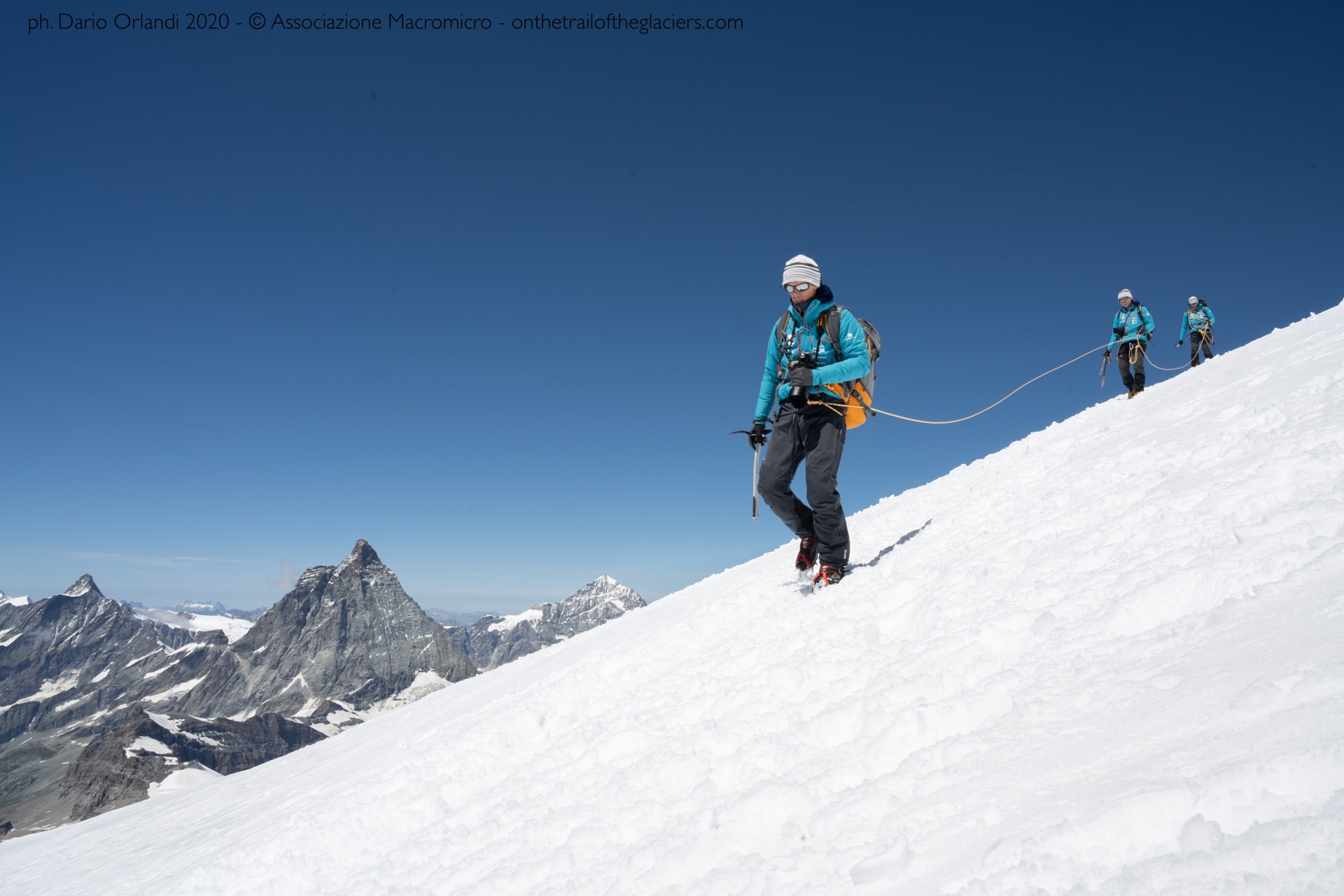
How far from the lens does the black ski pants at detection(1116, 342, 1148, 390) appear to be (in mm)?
16109

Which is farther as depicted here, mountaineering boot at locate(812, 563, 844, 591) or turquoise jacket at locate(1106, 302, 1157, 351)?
turquoise jacket at locate(1106, 302, 1157, 351)

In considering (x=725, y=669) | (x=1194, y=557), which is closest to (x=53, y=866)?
(x=725, y=669)

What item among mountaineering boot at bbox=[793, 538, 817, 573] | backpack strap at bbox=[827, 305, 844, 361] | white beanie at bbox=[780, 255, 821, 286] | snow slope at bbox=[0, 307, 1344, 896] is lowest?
snow slope at bbox=[0, 307, 1344, 896]

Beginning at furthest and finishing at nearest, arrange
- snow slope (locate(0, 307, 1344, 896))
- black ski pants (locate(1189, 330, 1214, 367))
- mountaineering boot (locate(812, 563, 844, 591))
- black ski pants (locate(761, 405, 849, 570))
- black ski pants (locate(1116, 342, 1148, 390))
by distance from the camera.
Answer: black ski pants (locate(1189, 330, 1214, 367)), black ski pants (locate(1116, 342, 1148, 390)), mountaineering boot (locate(812, 563, 844, 591)), black ski pants (locate(761, 405, 849, 570)), snow slope (locate(0, 307, 1344, 896))

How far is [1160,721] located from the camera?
261 centimetres

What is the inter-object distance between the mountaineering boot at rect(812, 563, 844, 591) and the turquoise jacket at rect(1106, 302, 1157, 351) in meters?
13.8

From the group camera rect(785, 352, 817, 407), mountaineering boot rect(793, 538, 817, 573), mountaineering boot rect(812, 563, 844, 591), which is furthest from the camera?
mountaineering boot rect(793, 538, 817, 573)

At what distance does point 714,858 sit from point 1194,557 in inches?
136

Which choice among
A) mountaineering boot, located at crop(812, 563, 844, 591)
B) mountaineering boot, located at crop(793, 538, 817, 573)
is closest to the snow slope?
mountaineering boot, located at crop(812, 563, 844, 591)

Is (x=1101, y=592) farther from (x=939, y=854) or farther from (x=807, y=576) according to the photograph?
(x=807, y=576)

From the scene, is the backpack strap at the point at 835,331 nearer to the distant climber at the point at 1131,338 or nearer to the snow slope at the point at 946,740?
the snow slope at the point at 946,740

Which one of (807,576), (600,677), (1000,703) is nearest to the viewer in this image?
(1000,703)

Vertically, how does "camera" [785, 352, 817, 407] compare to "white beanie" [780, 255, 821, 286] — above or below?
below

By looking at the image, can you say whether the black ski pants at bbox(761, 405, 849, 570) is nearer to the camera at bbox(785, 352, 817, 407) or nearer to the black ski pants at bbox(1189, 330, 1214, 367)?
the camera at bbox(785, 352, 817, 407)
